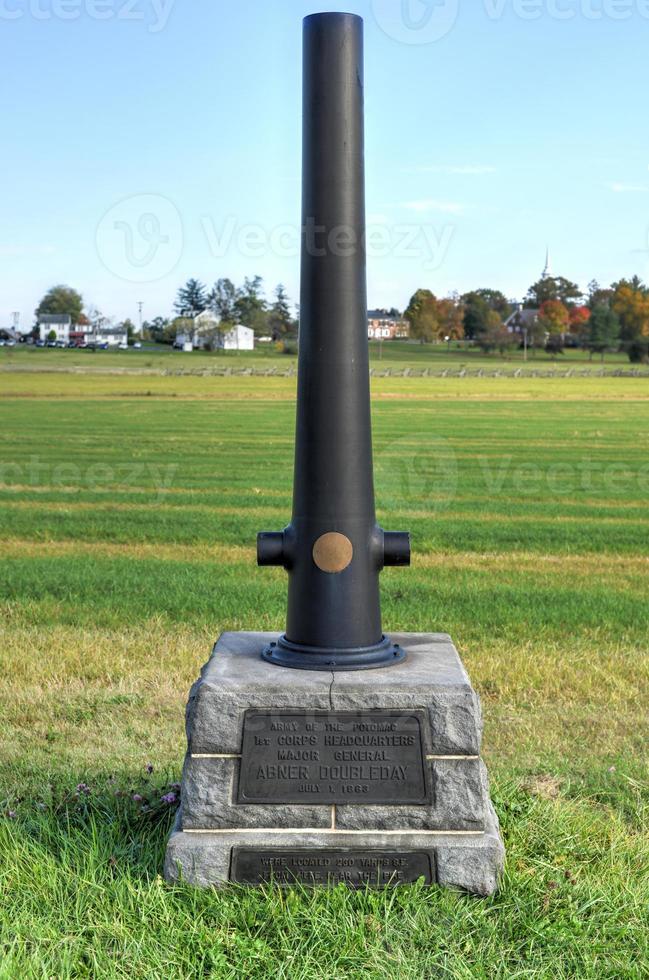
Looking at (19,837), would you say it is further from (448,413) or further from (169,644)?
(448,413)

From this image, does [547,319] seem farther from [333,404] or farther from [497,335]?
[333,404]

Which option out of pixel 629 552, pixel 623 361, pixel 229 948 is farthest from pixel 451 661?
pixel 623 361

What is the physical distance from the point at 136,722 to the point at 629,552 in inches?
269

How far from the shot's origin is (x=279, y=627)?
7906mm

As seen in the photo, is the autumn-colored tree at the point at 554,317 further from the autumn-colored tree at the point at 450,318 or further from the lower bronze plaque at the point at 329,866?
the lower bronze plaque at the point at 329,866

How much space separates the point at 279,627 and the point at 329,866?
3940 mm

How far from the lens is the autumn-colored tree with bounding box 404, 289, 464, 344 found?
264 ft

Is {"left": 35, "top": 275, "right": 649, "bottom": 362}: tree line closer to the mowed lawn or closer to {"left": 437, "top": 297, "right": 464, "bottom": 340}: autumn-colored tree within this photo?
{"left": 437, "top": 297, "right": 464, "bottom": 340}: autumn-colored tree

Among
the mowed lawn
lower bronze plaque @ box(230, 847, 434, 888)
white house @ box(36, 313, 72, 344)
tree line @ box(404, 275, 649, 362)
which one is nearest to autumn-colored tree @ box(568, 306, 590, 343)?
tree line @ box(404, 275, 649, 362)

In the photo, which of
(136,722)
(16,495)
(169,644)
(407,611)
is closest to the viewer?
(136,722)

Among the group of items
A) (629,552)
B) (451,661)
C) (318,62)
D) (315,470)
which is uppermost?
(318,62)

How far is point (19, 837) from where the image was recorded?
4.36 metres

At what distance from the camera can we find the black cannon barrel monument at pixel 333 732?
3994 mm

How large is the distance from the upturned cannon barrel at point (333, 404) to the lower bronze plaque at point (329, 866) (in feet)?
2.18
